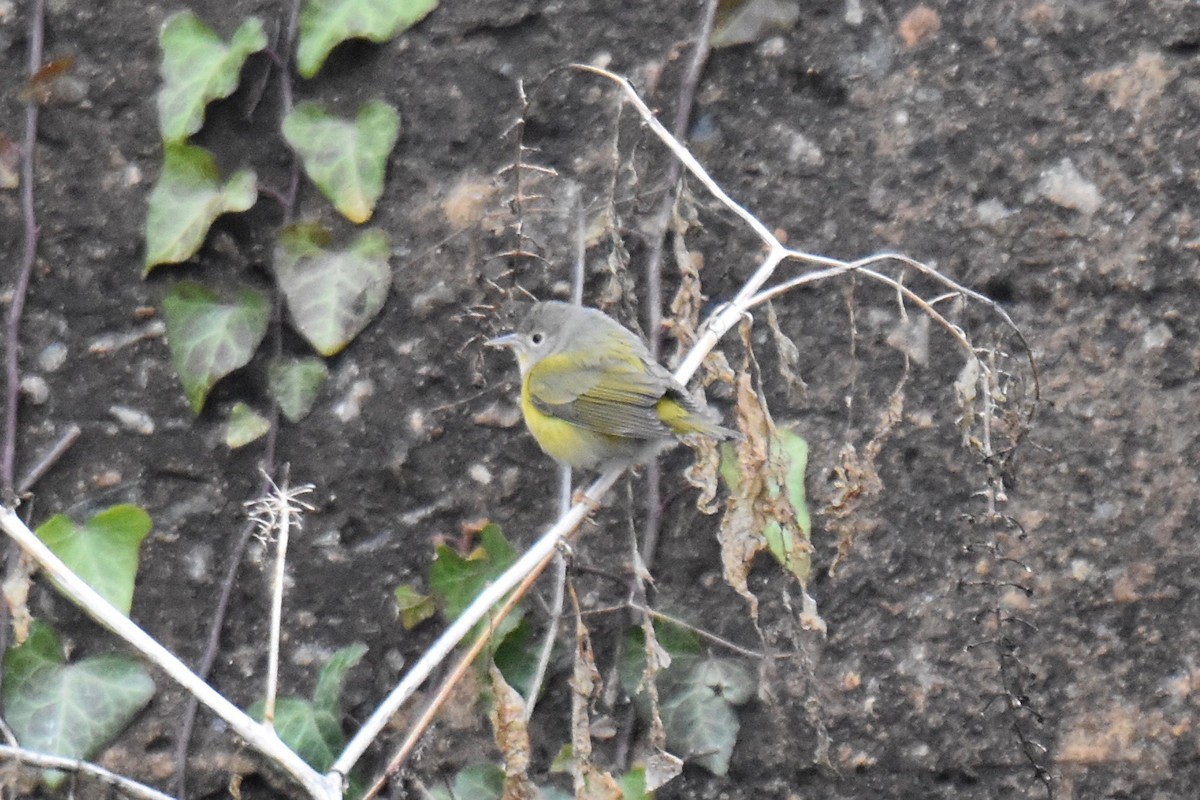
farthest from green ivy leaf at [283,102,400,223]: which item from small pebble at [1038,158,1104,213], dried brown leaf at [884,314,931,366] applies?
small pebble at [1038,158,1104,213]

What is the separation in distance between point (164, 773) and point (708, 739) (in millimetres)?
1221

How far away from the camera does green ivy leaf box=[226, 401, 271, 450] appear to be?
3146 mm

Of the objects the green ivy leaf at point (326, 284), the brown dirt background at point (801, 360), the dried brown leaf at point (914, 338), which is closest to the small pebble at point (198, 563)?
the brown dirt background at point (801, 360)

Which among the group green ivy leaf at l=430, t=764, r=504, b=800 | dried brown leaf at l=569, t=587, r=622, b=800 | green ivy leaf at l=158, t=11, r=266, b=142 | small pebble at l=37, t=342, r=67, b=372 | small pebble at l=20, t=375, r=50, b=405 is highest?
green ivy leaf at l=158, t=11, r=266, b=142

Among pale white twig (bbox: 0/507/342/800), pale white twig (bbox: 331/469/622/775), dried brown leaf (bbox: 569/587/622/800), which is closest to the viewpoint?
pale white twig (bbox: 0/507/342/800)

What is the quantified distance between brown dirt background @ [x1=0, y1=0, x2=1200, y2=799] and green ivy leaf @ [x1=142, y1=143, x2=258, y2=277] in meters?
0.06

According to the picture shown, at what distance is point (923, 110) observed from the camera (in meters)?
3.18

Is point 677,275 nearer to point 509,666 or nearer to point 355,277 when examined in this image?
point 355,277

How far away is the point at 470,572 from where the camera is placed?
3.08 metres

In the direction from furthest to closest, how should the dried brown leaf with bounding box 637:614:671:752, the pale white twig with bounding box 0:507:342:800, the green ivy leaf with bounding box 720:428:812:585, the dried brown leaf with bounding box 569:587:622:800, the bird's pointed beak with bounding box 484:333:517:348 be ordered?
Result: the bird's pointed beak with bounding box 484:333:517:348 → the green ivy leaf with bounding box 720:428:812:585 → the dried brown leaf with bounding box 637:614:671:752 → the dried brown leaf with bounding box 569:587:622:800 → the pale white twig with bounding box 0:507:342:800

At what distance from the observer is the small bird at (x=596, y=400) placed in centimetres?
314

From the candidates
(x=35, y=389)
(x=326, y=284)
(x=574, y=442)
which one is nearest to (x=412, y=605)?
(x=574, y=442)

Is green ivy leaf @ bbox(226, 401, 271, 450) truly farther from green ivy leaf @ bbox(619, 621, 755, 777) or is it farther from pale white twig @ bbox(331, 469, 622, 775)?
green ivy leaf @ bbox(619, 621, 755, 777)

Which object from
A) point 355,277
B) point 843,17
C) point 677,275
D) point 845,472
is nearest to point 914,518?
point 845,472
